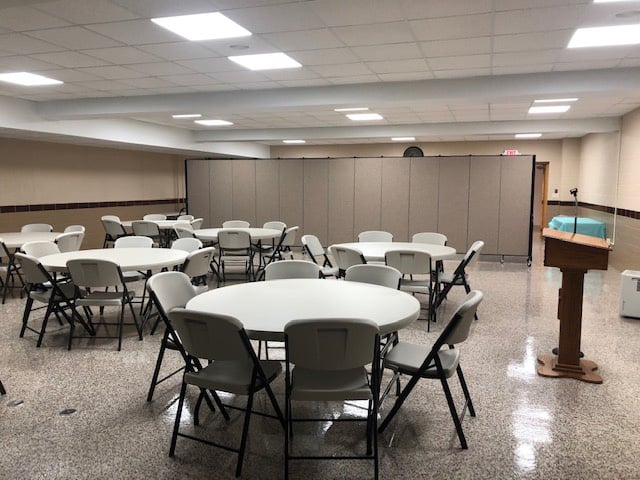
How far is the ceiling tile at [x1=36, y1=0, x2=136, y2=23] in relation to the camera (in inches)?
142

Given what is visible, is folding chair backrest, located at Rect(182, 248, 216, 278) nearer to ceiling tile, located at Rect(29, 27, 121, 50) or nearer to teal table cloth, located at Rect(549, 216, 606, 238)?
ceiling tile, located at Rect(29, 27, 121, 50)

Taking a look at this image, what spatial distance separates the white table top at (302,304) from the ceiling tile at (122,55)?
2.86 meters

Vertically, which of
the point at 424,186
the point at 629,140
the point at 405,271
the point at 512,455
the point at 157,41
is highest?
the point at 157,41

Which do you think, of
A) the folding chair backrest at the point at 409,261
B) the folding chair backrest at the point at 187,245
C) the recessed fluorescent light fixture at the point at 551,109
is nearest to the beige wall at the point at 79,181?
the folding chair backrest at the point at 187,245

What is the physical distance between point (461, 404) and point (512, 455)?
24.5 inches

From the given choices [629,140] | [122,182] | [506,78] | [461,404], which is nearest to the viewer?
[461,404]

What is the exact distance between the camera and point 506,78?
5887 mm

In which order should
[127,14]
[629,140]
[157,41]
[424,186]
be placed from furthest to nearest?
[424,186] → [629,140] → [157,41] → [127,14]

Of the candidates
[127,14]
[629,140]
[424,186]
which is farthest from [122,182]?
[629,140]

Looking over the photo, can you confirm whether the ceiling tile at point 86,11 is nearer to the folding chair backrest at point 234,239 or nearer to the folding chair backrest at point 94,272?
the folding chair backrest at point 94,272

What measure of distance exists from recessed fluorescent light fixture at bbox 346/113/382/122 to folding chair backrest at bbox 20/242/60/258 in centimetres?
543

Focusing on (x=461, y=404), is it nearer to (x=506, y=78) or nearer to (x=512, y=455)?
(x=512, y=455)

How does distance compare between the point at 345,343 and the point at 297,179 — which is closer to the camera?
the point at 345,343

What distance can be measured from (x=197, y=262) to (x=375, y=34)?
2684 millimetres
